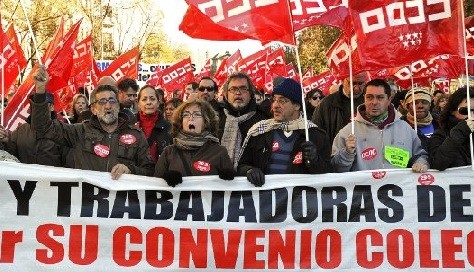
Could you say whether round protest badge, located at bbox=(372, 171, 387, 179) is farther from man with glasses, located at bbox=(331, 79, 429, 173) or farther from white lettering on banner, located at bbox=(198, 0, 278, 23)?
white lettering on banner, located at bbox=(198, 0, 278, 23)

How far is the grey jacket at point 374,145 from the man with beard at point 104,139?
142 centimetres

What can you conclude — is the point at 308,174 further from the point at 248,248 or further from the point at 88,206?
the point at 88,206

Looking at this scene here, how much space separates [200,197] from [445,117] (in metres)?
2.30

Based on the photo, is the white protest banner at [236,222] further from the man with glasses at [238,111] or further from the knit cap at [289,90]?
the man with glasses at [238,111]

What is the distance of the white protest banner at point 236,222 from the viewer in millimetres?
5719

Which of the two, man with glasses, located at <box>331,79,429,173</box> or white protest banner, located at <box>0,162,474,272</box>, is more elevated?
man with glasses, located at <box>331,79,429,173</box>

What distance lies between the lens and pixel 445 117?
693 centimetres

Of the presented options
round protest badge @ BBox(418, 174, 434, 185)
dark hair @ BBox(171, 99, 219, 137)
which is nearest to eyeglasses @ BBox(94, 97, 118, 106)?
dark hair @ BBox(171, 99, 219, 137)

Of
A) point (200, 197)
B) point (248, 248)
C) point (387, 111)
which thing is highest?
point (387, 111)

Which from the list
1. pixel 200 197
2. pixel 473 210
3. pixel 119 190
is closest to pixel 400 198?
pixel 473 210

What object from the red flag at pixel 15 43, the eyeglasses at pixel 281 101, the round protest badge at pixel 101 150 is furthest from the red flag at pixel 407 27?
the red flag at pixel 15 43

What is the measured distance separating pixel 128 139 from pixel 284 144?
115 cm

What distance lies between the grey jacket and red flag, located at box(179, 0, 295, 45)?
36.4 inches

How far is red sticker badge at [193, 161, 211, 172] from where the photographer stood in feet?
19.4
